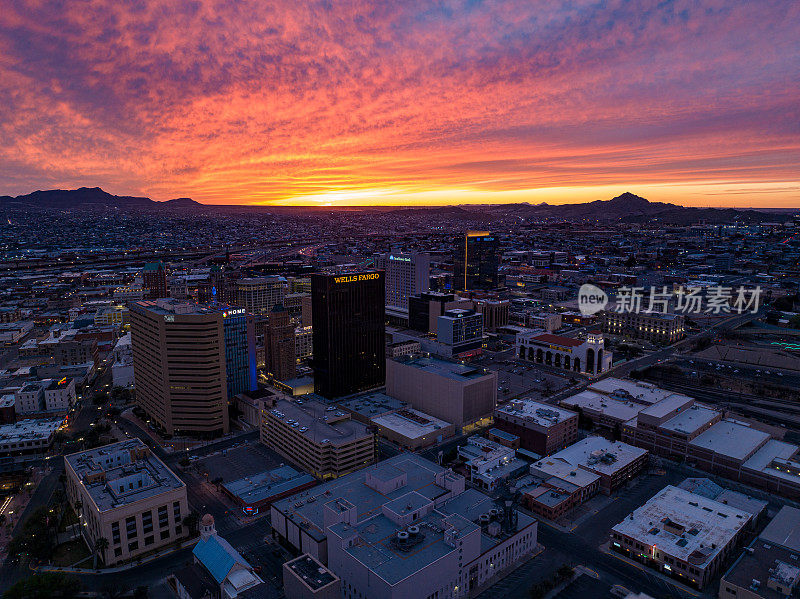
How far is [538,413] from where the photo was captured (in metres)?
98.3

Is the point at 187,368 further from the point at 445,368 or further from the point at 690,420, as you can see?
the point at 690,420

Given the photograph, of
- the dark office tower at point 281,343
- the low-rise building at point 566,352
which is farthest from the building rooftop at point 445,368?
the low-rise building at point 566,352

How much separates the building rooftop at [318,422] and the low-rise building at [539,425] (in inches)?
1107

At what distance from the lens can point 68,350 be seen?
133625mm

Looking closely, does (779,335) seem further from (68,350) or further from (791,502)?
(68,350)

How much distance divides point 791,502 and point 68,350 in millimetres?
Result: 159008

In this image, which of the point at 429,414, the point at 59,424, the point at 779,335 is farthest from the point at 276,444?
the point at 779,335

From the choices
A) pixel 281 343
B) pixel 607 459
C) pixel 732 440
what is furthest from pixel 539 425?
pixel 281 343

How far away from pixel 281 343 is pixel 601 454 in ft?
249

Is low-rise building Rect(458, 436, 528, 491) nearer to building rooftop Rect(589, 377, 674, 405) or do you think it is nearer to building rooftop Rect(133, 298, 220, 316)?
building rooftop Rect(589, 377, 674, 405)

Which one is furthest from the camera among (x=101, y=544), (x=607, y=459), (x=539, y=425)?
(x=539, y=425)

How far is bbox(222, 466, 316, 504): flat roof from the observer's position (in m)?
77.2

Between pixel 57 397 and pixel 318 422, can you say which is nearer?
pixel 318 422

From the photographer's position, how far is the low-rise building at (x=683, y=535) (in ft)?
200
